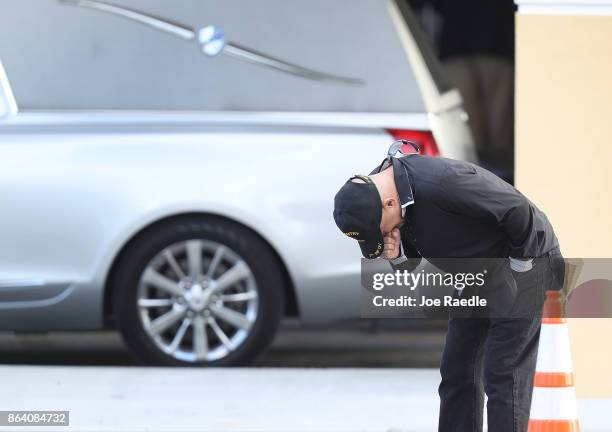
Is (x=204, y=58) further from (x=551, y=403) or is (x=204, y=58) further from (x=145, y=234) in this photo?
(x=551, y=403)

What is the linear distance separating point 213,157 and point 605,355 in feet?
7.21

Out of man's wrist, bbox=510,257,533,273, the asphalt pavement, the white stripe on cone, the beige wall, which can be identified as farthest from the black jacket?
the beige wall

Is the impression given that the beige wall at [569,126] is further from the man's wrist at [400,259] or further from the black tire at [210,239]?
the man's wrist at [400,259]

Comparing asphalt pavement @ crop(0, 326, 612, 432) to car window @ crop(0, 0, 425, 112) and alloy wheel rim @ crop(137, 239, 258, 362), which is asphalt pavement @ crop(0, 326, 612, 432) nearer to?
alloy wheel rim @ crop(137, 239, 258, 362)

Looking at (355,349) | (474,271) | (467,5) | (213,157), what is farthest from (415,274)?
(467,5)

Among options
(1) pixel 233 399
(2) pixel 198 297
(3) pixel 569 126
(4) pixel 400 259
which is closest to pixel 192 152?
(2) pixel 198 297

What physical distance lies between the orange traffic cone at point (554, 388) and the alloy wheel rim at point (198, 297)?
257cm

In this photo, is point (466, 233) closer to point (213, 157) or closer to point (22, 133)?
point (213, 157)

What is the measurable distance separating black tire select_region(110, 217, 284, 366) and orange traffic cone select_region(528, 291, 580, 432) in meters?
2.51

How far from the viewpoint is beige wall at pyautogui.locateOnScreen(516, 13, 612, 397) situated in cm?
634

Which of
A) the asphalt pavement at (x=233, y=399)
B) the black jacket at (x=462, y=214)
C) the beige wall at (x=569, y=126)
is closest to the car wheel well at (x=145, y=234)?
the asphalt pavement at (x=233, y=399)

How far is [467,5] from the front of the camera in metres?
A: 13.9

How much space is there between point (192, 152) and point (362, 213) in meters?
3.00

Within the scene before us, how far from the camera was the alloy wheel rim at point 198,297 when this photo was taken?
7.07m
